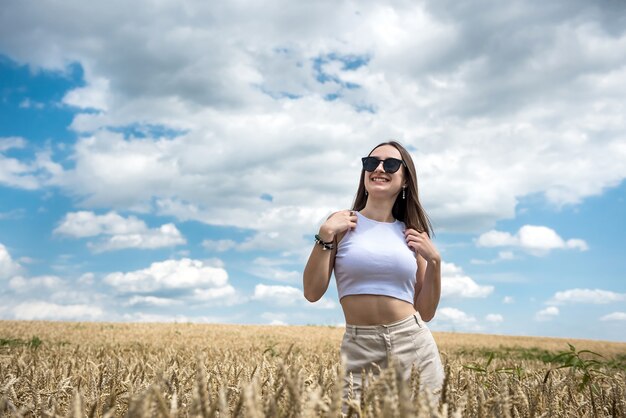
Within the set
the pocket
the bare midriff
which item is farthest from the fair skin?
the pocket

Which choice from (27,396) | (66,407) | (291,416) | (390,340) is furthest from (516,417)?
(27,396)

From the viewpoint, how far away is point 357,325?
405cm

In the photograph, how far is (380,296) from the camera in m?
4.01

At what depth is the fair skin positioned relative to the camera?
400 centimetres

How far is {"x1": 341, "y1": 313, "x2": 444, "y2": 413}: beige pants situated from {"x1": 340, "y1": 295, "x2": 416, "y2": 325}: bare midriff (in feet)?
0.16

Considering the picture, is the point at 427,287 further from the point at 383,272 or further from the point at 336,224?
the point at 336,224

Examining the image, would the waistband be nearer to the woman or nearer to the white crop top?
the woman

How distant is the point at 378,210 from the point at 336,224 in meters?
0.53

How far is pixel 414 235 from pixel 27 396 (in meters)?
2.95

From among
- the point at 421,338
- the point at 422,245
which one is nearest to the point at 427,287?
the point at 422,245

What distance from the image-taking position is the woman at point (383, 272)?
12.9 feet

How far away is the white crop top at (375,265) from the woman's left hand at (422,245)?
0.06m

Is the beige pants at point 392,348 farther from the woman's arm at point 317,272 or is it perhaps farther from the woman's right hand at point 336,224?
the woman's right hand at point 336,224

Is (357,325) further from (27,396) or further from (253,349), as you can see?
(253,349)
